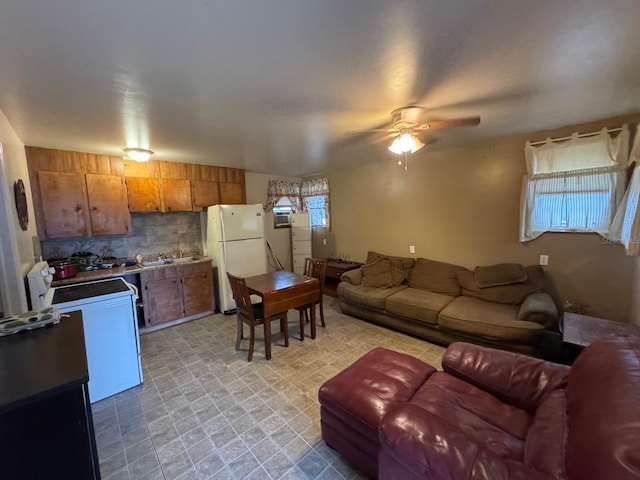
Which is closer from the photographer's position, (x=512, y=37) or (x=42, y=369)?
(x=42, y=369)

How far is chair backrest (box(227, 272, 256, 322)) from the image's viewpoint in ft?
8.93

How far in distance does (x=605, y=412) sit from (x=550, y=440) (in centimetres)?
26

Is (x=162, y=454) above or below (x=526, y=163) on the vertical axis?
below

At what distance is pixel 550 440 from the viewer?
993 millimetres

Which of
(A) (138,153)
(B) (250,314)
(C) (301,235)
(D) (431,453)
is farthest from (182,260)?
(D) (431,453)

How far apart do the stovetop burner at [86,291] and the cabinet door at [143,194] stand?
1.33 m

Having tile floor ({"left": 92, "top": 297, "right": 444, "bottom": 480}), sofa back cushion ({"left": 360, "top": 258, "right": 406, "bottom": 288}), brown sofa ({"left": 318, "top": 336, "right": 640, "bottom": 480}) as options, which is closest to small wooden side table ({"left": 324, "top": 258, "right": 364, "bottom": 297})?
sofa back cushion ({"left": 360, "top": 258, "right": 406, "bottom": 288})

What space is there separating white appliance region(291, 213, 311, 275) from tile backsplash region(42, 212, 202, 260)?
171 centimetres

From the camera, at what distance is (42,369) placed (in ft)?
3.54

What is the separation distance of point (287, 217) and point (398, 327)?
325 centimetres

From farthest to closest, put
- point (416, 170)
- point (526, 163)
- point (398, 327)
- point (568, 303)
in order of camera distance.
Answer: point (416, 170) < point (398, 327) < point (526, 163) < point (568, 303)

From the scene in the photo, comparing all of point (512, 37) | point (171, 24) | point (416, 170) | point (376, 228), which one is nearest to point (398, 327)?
point (376, 228)

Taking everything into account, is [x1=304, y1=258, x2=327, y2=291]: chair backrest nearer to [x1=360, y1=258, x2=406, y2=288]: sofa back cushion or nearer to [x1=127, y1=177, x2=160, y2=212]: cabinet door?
[x1=360, y1=258, x2=406, y2=288]: sofa back cushion

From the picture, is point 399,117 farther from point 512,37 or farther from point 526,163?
point 526,163
